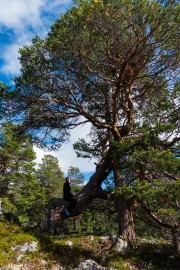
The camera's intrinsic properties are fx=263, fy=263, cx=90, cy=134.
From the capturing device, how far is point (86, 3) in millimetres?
9805

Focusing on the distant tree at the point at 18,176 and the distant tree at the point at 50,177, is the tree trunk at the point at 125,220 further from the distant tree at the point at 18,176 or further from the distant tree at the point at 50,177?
the distant tree at the point at 50,177

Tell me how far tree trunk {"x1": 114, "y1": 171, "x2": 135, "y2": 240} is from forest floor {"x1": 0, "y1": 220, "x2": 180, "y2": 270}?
590 millimetres

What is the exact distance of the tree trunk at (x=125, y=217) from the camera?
11406 millimetres

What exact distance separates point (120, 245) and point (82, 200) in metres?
3.28

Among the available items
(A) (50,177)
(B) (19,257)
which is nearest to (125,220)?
(B) (19,257)

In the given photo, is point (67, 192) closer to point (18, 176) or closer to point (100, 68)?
point (100, 68)

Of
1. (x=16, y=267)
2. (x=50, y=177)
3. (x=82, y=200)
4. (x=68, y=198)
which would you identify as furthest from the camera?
(x=50, y=177)

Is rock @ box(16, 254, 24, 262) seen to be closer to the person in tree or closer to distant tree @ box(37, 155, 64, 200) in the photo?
the person in tree

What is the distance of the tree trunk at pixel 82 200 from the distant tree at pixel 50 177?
19627 mm

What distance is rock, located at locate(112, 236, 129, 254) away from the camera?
1012 cm

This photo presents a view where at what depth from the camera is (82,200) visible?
42.5ft

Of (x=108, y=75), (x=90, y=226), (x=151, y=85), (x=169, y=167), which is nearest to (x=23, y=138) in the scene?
(x=108, y=75)

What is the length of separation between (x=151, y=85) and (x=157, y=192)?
226 inches

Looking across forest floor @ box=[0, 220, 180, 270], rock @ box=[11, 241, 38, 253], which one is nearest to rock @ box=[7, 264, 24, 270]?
forest floor @ box=[0, 220, 180, 270]
